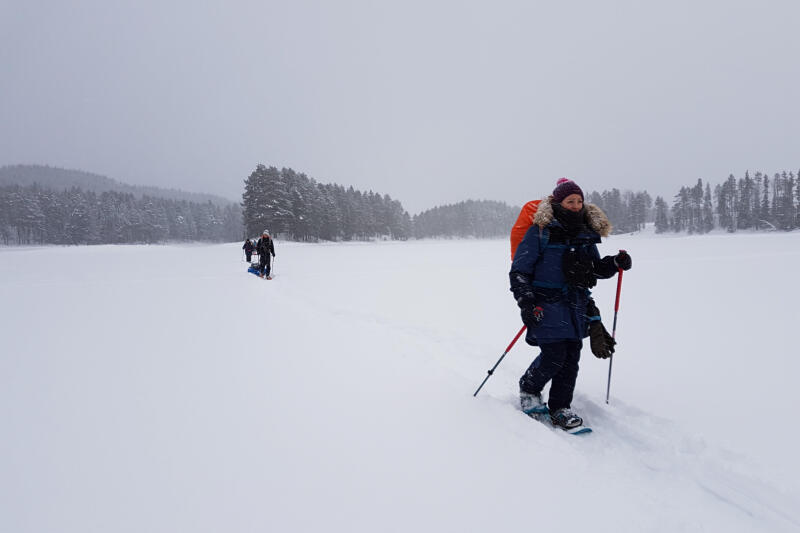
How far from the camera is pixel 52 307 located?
7.88 metres

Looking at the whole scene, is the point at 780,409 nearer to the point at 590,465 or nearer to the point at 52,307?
the point at 590,465

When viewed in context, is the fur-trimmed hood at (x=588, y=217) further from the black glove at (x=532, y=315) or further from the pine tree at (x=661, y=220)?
the pine tree at (x=661, y=220)

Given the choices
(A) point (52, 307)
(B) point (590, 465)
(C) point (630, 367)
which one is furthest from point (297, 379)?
(A) point (52, 307)

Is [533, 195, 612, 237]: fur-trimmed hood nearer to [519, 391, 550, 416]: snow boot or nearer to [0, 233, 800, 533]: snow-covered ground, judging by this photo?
[519, 391, 550, 416]: snow boot

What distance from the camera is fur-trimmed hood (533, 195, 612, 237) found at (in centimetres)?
290

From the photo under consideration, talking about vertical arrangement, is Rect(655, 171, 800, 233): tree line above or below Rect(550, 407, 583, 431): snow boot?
above

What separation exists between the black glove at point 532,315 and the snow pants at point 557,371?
0.26 metres

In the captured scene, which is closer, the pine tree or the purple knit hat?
the purple knit hat

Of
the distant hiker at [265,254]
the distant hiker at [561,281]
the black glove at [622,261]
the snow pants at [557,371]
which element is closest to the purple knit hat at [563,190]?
the distant hiker at [561,281]

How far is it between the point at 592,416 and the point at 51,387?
5.43m

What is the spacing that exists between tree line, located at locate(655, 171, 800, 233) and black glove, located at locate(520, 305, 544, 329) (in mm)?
93786

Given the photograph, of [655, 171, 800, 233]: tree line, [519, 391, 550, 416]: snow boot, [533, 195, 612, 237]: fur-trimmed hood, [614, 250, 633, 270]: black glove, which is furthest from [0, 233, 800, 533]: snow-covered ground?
[655, 171, 800, 233]: tree line

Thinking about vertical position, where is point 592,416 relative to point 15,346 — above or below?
below

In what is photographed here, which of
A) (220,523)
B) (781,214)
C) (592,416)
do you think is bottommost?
(592,416)
